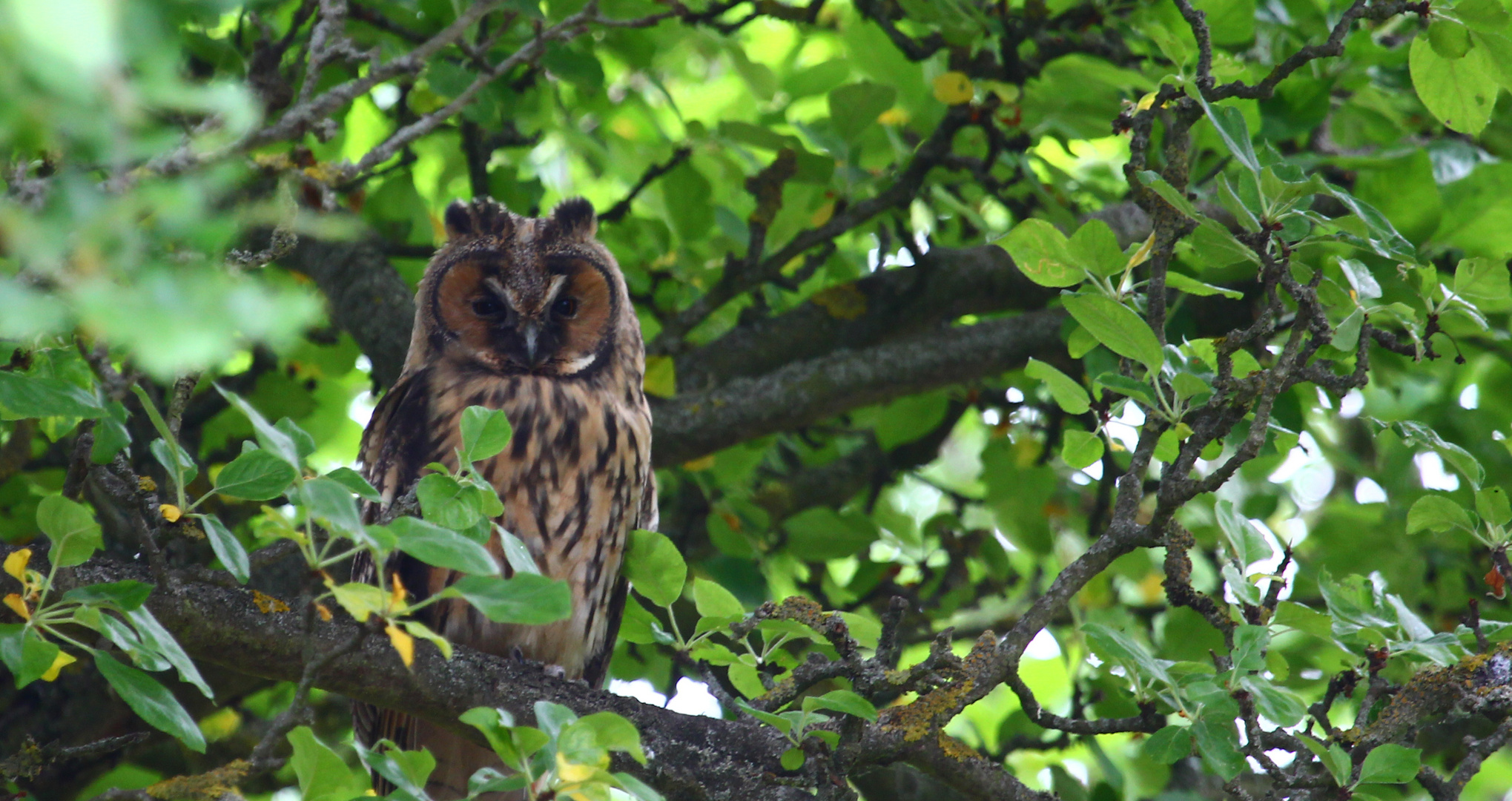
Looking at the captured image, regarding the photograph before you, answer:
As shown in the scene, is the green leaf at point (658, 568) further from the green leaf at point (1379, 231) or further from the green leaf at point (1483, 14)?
the green leaf at point (1483, 14)

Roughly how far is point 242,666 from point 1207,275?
93.8 inches

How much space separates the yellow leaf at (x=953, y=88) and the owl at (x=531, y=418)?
999mm

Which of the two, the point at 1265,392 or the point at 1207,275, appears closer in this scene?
the point at 1265,392

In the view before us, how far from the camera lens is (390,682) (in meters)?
1.79

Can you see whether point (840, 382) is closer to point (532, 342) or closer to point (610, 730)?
point (532, 342)

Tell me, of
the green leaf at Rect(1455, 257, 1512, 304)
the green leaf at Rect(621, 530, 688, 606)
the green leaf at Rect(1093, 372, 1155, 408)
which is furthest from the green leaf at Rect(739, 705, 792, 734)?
the green leaf at Rect(1455, 257, 1512, 304)

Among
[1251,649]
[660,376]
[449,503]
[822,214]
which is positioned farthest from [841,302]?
[449,503]

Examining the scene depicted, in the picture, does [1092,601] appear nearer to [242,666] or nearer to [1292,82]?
[1292,82]

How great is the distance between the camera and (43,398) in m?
1.36

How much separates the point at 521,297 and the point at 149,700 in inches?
71.0

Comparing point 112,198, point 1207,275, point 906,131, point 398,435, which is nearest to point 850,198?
point 906,131

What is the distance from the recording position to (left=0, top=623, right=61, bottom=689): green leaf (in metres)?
1.37

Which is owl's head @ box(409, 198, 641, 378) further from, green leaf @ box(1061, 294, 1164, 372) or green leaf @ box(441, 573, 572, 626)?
green leaf @ box(441, 573, 572, 626)

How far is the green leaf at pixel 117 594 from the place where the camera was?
131 cm
